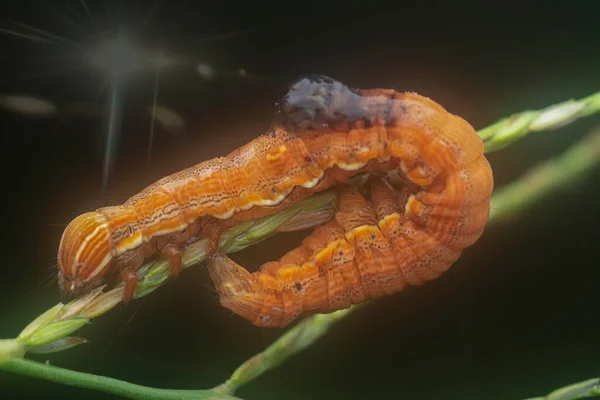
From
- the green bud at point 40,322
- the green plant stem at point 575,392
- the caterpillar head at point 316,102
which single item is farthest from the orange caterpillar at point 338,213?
the green plant stem at point 575,392

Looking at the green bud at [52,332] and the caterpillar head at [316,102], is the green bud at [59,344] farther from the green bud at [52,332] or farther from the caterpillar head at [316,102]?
the caterpillar head at [316,102]

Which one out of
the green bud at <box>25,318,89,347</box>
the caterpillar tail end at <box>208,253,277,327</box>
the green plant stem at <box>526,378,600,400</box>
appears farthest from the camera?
the caterpillar tail end at <box>208,253,277,327</box>

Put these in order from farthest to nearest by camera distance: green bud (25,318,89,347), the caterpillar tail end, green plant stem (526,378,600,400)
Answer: the caterpillar tail end
green plant stem (526,378,600,400)
green bud (25,318,89,347)

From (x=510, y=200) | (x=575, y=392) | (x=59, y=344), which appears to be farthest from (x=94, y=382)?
(x=510, y=200)

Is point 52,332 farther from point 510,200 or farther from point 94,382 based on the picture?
point 510,200

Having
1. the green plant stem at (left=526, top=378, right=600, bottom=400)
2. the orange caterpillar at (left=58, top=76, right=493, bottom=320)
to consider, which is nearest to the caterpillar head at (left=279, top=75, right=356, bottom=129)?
the orange caterpillar at (left=58, top=76, right=493, bottom=320)

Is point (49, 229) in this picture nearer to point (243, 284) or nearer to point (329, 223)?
point (243, 284)

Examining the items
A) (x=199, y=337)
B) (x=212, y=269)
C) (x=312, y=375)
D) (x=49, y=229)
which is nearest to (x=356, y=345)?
(x=312, y=375)

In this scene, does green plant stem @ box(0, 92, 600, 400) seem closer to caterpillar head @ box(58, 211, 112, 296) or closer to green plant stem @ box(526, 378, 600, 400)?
green plant stem @ box(526, 378, 600, 400)
